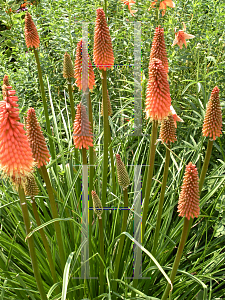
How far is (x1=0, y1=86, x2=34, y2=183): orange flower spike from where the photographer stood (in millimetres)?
1767

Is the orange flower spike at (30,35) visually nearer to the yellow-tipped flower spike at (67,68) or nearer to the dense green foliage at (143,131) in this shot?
the yellow-tipped flower spike at (67,68)

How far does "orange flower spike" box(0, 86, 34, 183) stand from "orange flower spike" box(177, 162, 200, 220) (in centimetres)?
103

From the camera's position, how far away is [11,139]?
1795 millimetres

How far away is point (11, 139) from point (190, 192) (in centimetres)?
120

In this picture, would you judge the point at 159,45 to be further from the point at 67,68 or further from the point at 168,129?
the point at 67,68

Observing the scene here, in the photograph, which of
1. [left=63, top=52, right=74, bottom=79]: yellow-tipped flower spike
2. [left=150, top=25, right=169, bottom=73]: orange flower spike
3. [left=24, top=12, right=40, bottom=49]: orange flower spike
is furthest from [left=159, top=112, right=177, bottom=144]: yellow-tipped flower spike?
[left=24, top=12, right=40, bottom=49]: orange flower spike

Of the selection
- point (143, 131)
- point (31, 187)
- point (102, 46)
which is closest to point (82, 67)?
point (102, 46)

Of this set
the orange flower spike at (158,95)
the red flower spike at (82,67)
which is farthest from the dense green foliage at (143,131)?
the orange flower spike at (158,95)

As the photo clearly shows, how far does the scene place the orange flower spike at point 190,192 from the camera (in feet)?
6.70

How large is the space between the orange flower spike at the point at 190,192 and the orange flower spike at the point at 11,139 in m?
1.03

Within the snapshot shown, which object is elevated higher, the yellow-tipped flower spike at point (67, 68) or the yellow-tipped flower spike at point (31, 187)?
the yellow-tipped flower spike at point (67, 68)

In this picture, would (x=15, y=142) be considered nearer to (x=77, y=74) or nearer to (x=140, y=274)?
(x=77, y=74)

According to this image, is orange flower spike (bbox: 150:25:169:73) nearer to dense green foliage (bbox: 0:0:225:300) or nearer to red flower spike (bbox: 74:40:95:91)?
red flower spike (bbox: 74:40:95:91)

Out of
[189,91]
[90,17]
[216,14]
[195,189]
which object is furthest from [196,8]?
[195,189]
